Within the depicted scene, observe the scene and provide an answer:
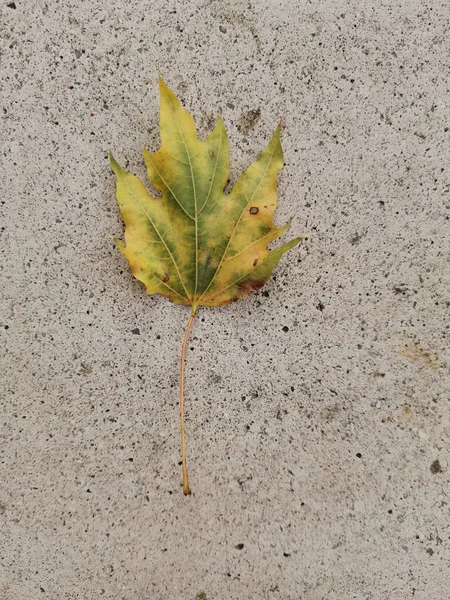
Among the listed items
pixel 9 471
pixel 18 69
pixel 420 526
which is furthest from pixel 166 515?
pixel 18 69

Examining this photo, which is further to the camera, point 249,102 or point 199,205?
point 249,102

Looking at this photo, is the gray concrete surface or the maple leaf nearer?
the maple leaf

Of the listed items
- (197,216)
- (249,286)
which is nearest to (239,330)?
(249,286)

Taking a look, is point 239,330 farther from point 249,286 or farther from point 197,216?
point 197,216

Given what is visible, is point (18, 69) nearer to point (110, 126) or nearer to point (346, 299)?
point (110, 126)

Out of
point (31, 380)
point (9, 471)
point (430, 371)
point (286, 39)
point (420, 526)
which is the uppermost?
point (286, 39)

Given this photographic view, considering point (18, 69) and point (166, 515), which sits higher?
point (18, 69)
